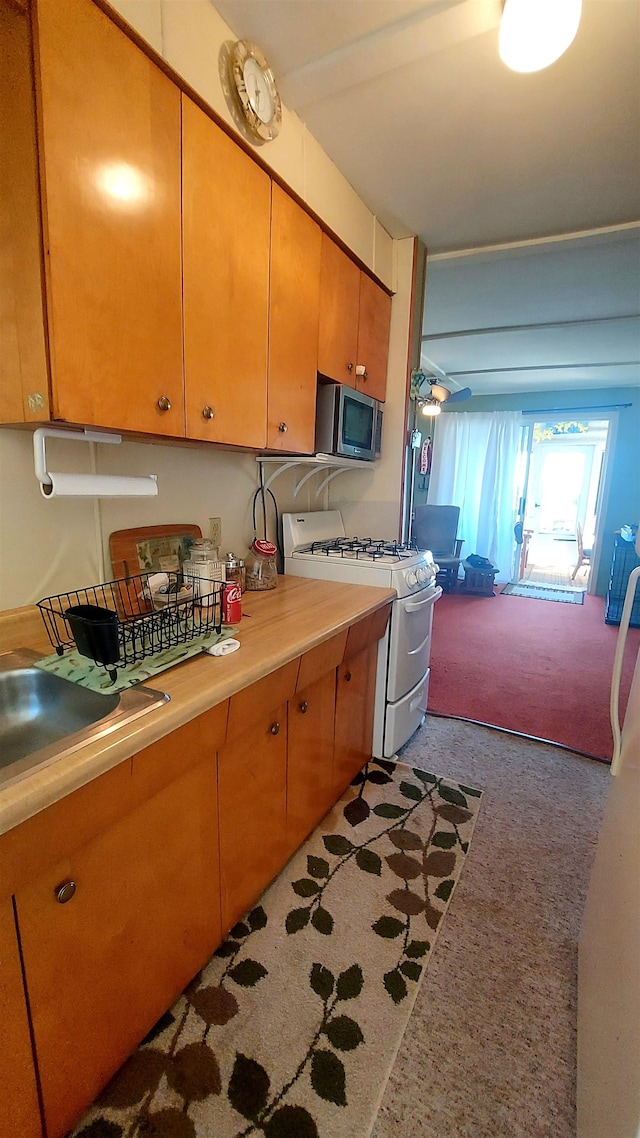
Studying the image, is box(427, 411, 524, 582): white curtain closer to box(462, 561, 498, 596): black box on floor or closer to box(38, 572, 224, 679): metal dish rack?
box(462, 561, 498, 596): black box on floor

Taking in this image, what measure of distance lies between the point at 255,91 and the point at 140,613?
63.3 inches

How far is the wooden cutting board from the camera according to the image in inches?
56.9

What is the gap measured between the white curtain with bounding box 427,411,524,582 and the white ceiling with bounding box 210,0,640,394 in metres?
3.11

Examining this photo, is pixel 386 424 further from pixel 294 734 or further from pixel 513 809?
pixel 513 809

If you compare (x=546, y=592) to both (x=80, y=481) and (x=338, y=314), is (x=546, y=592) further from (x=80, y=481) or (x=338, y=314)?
(x=80, y=481)

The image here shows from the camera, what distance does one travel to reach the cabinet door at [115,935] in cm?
78

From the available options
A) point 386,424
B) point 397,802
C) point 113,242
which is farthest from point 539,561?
point 113,242

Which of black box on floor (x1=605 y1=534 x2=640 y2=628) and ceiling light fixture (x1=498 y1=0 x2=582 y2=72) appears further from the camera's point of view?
black box on floor (x1=605 y1=534 x2=640 y2=628)

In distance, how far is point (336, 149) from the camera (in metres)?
1.77

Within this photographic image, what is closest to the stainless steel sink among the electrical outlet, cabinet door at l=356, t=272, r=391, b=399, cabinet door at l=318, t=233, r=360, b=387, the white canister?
the white canister

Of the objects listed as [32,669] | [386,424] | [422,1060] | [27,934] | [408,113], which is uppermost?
[408,113]

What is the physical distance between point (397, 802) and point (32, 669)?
1.49 metres

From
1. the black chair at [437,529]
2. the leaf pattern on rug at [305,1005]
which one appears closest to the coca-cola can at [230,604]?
the leaf pattern on rug at [305,1005]

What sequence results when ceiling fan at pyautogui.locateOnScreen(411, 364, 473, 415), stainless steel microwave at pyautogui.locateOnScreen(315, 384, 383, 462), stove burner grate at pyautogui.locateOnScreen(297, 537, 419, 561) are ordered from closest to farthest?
stainless steel microwave at pyautogui.locateOnScreen(315, 384, 383, 462) → stove burner grate at pyautogui.locateOnScreen(297, 537, 419, 561) → ceiling fan at pyautogui.locateOnScreen(411, 364, 473, 415)
